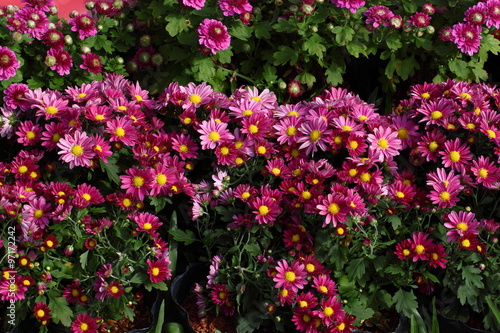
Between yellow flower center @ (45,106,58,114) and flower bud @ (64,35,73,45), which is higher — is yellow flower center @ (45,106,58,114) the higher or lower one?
the higher one

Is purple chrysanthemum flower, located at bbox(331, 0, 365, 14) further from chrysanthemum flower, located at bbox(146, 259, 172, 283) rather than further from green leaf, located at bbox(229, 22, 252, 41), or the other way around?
chrysanthemum flower, located at bbox(146, 259, 172, 283)

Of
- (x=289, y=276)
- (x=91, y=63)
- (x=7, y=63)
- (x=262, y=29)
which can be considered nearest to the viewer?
(x=289, y=276)

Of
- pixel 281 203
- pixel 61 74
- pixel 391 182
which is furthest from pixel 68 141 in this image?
pixel 391 182

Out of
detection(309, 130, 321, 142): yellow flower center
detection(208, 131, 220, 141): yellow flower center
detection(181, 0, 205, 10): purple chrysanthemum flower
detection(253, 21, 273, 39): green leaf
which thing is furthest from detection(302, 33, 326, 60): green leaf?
detection(208, 131, 220, 141): yellow flower center

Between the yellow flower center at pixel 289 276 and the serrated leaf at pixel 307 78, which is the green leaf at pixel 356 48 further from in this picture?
the yellow flower center at pixel 289 276

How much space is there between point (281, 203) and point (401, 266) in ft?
1.77

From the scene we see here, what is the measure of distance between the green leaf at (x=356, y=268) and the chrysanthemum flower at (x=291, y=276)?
0.63 ft

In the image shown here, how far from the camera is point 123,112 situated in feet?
8.98

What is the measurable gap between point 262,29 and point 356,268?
140cm

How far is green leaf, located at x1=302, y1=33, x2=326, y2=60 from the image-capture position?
3.17 m

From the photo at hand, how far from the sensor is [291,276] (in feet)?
7.89

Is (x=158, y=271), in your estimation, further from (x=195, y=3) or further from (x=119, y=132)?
(x=195, y=3)

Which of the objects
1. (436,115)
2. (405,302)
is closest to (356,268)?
(405,302)

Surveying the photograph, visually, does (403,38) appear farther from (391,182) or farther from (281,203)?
(281,203)
